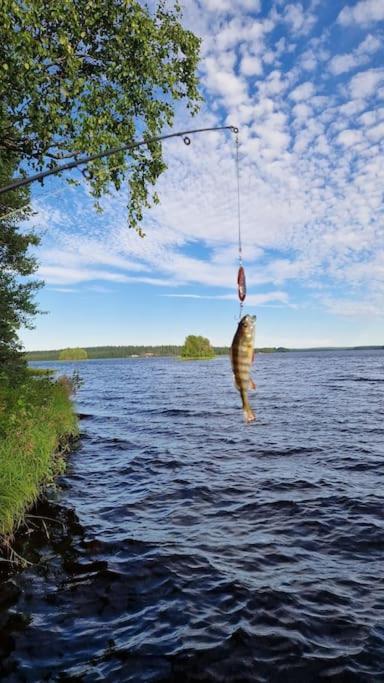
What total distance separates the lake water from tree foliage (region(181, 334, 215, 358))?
13348 centimetres

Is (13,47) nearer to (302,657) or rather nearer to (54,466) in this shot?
(54,466)

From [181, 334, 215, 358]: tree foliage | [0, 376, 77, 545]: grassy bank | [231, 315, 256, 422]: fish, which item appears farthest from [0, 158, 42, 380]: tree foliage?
[181, 334, 215, 358]: tree foliage

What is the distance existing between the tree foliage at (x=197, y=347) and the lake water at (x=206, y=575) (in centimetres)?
13348

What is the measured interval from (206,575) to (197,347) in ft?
473

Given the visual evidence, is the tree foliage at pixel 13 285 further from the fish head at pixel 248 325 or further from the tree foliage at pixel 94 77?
the fish head at pixel 248 325

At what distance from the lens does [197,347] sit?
152250mm

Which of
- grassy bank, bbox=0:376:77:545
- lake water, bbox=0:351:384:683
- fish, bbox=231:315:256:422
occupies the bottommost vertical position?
lake water, bbox=0:351:384:683

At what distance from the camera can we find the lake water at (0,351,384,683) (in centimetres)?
600

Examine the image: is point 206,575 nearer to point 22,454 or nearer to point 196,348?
point 22,454

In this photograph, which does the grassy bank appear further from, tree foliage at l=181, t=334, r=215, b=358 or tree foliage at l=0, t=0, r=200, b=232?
tree foliage at l=181, t=334, r=215, b=358

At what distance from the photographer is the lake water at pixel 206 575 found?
6.00 metres

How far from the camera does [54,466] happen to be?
47.6ft

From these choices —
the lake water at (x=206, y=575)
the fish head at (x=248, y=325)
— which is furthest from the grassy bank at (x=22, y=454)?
the fish head at (x=248, y=325)

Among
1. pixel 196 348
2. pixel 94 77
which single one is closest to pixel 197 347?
pixel 196 348
